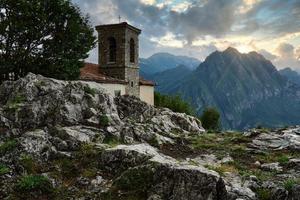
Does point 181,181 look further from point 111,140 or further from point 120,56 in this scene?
point 120,56

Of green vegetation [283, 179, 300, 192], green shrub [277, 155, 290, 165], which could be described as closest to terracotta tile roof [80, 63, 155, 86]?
green shrub [277, 155, 290, 165]

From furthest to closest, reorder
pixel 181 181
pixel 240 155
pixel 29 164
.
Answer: pixel 240 155 → pixel 29 164 → pixel 181 181

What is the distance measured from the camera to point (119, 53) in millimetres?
51469

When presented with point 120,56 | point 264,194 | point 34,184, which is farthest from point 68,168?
point 120,56

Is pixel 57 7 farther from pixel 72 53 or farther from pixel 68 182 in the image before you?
pixel 68 182

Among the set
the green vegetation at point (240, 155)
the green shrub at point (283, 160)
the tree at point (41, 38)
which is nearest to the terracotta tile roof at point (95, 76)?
the tree at point (41, 38)

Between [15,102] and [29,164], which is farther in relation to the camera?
[15,102]

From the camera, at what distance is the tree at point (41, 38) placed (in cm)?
2959

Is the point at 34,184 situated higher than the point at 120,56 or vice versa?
the point at 120,56

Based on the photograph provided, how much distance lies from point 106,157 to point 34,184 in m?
3.88

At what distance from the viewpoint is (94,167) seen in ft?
58.5

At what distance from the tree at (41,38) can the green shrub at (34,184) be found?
15739 mm

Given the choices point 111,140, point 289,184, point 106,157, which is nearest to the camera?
point 289,184

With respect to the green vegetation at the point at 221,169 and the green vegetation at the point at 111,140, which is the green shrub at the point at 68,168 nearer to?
the green vegetation at the point at 111,140
